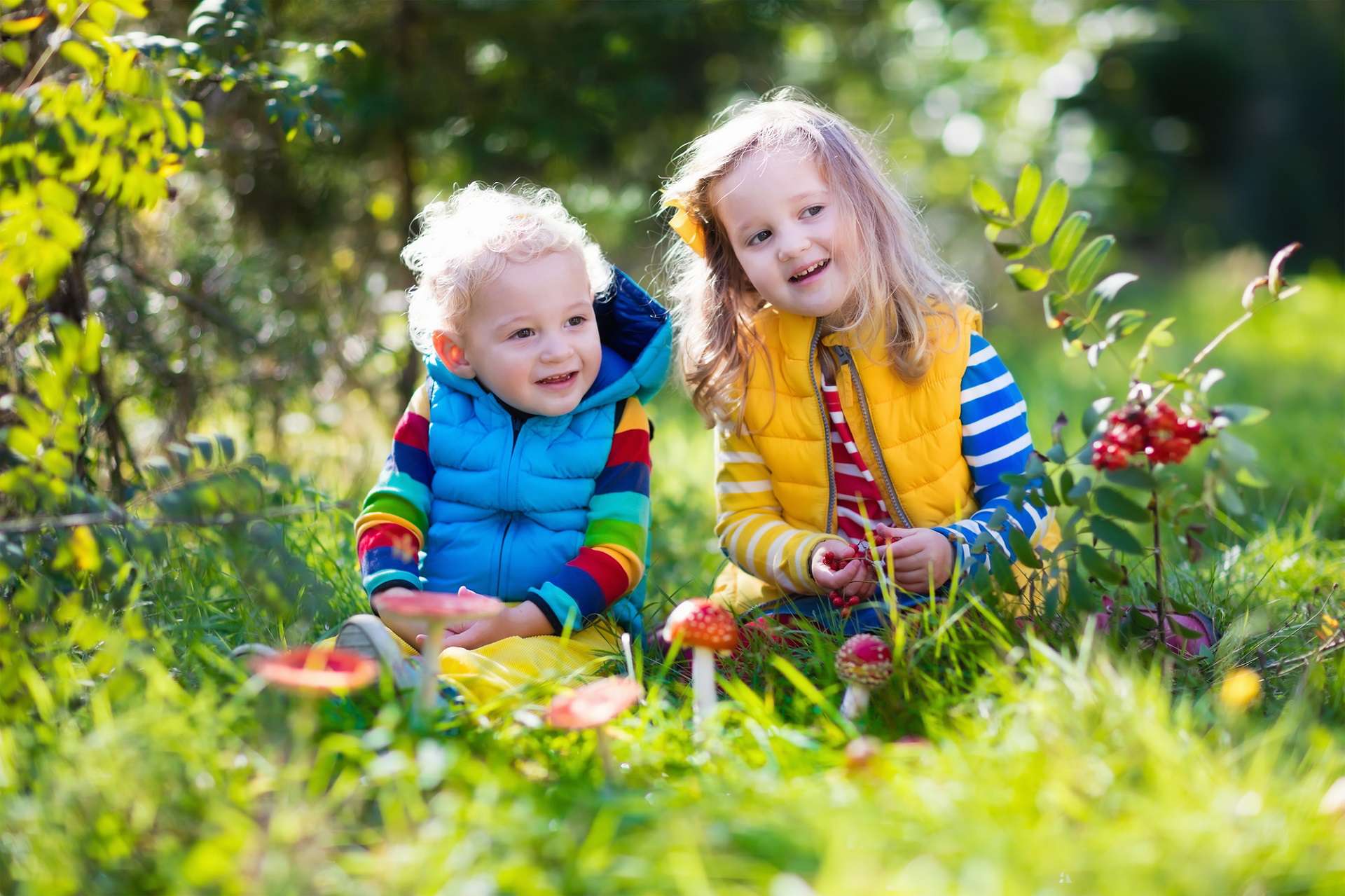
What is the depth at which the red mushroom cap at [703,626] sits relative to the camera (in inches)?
77.4

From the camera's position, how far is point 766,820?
1600 millimetres

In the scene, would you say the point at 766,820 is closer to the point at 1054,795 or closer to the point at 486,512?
the point at 1054,795

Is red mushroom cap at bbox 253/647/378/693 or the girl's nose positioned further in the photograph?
the girl's nose

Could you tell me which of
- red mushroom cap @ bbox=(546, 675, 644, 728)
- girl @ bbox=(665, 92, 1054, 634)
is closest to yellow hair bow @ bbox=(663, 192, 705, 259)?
girl @ bbox=(665, 92, 1054, 634)

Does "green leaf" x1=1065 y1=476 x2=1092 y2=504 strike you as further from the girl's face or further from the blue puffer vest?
the blue puffer vest

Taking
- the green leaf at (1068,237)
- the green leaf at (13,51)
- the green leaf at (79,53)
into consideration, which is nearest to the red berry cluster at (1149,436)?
the green leaf at (1068,237)

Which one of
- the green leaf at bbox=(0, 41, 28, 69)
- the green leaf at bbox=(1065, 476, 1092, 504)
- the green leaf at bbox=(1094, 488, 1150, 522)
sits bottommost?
the green leaf at bbox=(1094, 488, 1150, 522)

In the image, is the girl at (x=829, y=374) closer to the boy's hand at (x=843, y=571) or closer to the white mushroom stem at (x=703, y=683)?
the boy's hand at (x=843, y=571)

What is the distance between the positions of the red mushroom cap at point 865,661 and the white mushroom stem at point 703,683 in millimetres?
222

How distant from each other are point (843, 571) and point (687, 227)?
2.98ft

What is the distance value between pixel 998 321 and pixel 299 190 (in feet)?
18.4

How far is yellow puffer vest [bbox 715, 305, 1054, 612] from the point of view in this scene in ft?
8.80

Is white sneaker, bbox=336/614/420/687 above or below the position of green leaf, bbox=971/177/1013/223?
below

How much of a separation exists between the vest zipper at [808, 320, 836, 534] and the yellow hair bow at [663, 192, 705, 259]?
358mm
